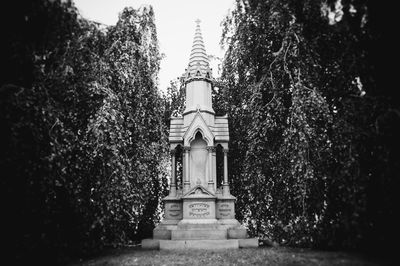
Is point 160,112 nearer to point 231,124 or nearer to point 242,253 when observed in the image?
point 231,124

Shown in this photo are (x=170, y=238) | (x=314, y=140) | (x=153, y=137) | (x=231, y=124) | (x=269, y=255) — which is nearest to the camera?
(x=269, y=255)

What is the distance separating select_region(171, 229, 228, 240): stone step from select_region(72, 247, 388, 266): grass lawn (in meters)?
1.23

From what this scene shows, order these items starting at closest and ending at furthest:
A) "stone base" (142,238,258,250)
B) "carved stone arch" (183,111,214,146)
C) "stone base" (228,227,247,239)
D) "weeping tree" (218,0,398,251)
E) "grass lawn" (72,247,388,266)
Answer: "grass lawn" (72,247,388,266), "weeping tree" (218,0,398,251), "stone base" (142,238,258,250), "stone base" (228,227,247,239), "carved stone arch" (183,111,214,146)

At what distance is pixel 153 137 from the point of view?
1481 cm

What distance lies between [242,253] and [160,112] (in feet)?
23.2

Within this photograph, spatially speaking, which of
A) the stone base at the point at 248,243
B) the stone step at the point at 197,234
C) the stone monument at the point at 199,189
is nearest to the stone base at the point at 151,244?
the stone monument at the point at 199,189

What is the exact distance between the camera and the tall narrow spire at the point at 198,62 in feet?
45.9

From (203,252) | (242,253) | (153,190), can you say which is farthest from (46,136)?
(153,190)

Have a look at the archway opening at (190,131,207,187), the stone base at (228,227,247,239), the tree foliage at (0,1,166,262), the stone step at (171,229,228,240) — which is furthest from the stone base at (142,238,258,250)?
the archway opening at (190,131,207,187)

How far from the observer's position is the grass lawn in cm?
907

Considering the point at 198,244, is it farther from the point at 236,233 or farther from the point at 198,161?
the point at 198,161

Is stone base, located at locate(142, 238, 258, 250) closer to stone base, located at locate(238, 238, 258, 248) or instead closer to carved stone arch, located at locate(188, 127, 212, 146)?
stone base, located at locate(238, 238, 258, 248)

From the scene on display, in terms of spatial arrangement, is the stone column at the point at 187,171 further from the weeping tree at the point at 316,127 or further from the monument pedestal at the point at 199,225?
the weeping tree at the point at 316,127

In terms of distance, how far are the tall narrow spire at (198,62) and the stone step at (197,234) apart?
5.51 m
